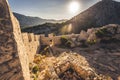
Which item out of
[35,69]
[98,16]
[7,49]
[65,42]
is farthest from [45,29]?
[7,49]

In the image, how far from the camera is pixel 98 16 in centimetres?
9662

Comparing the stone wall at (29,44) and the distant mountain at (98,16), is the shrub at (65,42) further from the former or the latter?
the distant mountain at (98,16)

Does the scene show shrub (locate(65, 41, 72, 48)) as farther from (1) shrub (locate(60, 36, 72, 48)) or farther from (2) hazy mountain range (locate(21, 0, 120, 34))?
(2) hazy mountain range (locate(21, 0, 120, 34))

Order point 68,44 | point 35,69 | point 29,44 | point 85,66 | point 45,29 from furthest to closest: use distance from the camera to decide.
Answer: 1. point 45,29
2. point 68,44
3. point 29,44
4. point 35,69
5. point 85,66

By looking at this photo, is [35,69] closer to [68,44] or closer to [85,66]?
[85,66]

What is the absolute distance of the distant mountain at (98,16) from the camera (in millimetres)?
91688

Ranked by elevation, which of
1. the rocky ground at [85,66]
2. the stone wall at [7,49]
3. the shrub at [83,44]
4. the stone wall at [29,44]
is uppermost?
the stone wall at [7,49]

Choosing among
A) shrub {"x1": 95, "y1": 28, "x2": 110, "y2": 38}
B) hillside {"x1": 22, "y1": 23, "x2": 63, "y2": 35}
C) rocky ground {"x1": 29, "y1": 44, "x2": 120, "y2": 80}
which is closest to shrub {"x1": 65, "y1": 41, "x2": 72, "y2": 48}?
rocky ground {"x1": 29, "y1": 44, "x2": 120, "y2": 80}

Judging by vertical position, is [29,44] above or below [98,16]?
below

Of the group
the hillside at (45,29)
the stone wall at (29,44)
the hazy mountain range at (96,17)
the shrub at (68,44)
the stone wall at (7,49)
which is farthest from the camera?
the hillside at (45,29)

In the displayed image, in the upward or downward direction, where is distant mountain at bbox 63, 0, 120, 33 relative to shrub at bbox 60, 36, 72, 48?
upward

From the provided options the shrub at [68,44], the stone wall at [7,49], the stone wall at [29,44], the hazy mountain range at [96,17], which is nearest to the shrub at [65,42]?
the shrub at [68,44]

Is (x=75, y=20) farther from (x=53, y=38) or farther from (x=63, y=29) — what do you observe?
(x=53, y=38)

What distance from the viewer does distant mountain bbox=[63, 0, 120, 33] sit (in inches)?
3610
